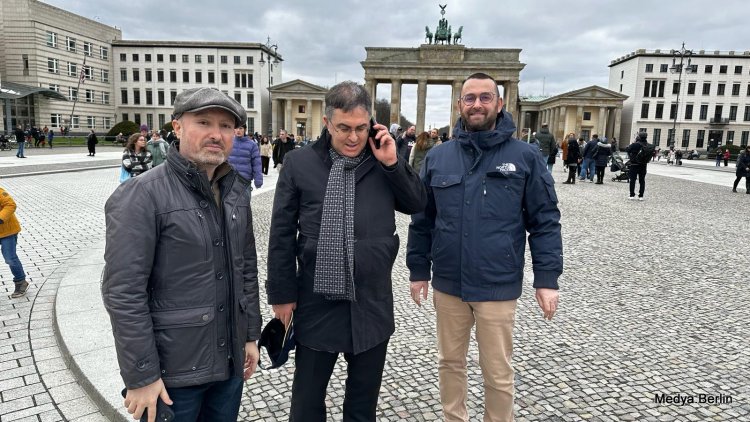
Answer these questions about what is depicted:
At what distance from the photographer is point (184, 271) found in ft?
6.45

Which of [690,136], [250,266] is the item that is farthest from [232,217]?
[690,136]

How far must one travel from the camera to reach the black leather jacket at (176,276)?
1798 mm

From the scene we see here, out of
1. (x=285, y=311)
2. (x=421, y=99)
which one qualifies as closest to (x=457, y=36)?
(x=421, y=99)

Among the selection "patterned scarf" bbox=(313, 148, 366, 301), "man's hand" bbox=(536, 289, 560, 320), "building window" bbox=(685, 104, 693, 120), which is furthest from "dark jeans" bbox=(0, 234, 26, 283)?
"building window" bbox=(685, 104, 693, 120)

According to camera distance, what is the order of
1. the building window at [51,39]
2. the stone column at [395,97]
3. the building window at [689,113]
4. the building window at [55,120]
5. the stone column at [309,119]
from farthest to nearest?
the building window at [689,113] < the stone column at [309,119] < the stone column at [395,97] < the building window at [51,39] < the building window at [55,120]

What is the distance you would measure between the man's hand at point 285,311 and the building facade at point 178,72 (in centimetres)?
7539

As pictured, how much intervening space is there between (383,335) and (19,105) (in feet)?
219

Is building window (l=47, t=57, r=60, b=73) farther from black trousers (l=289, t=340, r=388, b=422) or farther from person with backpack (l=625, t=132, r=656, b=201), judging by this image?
black trousers (l=289, t=340, r=388, b=422)

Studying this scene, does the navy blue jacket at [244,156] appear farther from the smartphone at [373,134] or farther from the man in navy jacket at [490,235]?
the smartphone at [373,134]

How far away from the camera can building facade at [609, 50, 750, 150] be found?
72688 mm

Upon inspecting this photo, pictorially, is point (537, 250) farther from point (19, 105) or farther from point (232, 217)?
point (19, 105)

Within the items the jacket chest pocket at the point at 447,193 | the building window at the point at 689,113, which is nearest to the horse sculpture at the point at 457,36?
the building window at the point at 689,113

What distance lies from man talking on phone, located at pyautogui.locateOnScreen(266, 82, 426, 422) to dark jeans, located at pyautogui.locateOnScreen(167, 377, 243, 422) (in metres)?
0.35

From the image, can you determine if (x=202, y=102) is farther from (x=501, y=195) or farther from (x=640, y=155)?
(x=640, y=155)
